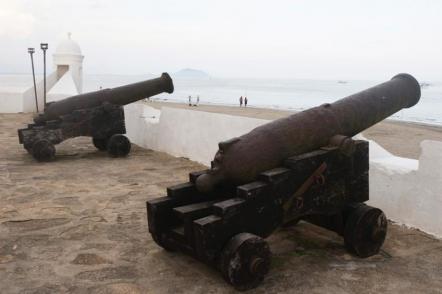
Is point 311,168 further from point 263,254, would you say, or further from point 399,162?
point 399,162

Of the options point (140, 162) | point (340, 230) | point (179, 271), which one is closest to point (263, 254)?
point (179, 271)

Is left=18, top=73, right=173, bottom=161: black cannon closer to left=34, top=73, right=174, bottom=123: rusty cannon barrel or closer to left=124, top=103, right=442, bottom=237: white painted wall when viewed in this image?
left=34, top=73, right=174, bottom=123: rusty cannon barrel

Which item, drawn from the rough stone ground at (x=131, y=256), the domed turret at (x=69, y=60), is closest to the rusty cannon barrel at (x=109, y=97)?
the rough stone ground at (x=131, y=256)

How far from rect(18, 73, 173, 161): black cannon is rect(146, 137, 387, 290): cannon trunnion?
16.6 ft

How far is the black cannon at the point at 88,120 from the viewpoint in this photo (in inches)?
325

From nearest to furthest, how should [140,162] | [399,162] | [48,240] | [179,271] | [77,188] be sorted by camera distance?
[179,271] → [48,240] → [399,162] → [77,188] → [140,162]

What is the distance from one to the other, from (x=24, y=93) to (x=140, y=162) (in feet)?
32.9

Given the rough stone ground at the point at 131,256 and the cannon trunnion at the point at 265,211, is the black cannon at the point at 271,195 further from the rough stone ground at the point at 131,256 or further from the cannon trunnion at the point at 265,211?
the rough stone ground at the point at 131,256

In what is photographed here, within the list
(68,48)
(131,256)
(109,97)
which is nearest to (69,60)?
(68,48)

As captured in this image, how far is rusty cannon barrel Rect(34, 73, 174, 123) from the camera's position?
8.59 meters

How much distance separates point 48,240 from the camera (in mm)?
4215

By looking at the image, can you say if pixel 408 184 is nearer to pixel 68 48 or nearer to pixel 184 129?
pixel 184 129

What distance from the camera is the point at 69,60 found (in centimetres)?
1817

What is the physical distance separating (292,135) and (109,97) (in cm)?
574
